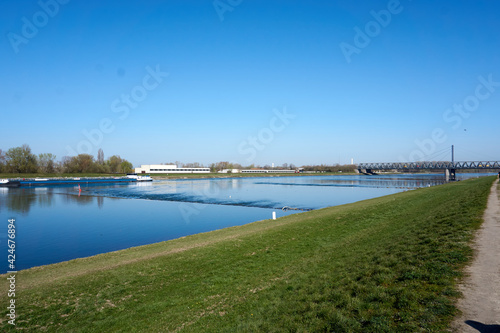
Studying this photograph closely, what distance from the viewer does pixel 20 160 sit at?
427 feet

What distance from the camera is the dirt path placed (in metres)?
5.31

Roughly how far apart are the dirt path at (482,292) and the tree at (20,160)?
162199mm

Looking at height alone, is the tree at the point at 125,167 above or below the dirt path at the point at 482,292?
above

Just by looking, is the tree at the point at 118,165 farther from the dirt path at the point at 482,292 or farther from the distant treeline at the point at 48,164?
the dirt path at the point at 482,292

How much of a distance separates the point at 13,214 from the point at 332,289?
146 ft

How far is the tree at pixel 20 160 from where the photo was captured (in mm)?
128750

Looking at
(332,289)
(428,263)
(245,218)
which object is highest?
(428,263)

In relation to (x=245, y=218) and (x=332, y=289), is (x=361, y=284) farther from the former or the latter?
(x=245, y=218)

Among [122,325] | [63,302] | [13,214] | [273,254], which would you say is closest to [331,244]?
[273,254]

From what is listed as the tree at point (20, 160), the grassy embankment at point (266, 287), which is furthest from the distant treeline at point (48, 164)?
the grassy embankment at point (266, 287)

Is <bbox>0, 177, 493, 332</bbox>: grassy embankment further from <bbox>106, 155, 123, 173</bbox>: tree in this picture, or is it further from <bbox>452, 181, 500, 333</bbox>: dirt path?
<bbox>106, 155, 123, 173</bbox>: tree

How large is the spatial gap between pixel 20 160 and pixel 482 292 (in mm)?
163391

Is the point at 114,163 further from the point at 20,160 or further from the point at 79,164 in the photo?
the point at 20,160

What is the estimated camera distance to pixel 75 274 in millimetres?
13320
